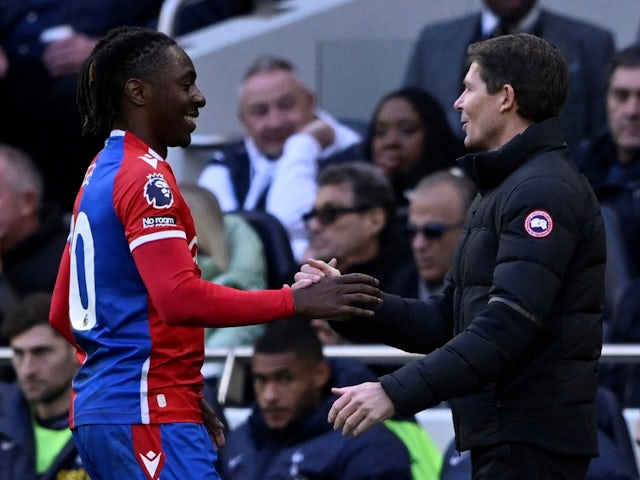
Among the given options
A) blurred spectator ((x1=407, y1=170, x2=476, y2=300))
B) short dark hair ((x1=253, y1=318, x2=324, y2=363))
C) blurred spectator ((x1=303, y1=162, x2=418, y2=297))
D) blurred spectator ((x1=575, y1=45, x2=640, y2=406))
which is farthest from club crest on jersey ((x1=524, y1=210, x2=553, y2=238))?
blurred spectator ((x1=303, y1=162, x2=418, y2=297))

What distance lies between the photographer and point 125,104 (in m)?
4.22

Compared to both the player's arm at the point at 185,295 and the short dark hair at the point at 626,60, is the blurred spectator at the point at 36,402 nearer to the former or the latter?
the player's arm at the point at 185,295

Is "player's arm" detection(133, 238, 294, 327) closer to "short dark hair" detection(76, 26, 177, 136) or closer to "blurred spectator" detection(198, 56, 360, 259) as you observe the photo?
"short dark hair" detection(76, 26, 177, 136)

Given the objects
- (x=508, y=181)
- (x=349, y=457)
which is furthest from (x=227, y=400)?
(x=508, y=181)

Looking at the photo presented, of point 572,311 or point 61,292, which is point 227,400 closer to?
point 61,292

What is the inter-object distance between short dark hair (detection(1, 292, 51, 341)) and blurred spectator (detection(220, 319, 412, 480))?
3.18 ft

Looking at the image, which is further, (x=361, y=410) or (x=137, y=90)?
(x=137, y=90)

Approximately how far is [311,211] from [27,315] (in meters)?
1.37

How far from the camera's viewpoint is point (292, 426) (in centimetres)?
628

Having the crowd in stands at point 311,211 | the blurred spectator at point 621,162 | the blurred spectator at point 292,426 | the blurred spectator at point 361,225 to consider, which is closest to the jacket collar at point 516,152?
the crowd in stands at point 311,211

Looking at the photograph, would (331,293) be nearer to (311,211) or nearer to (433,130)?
(311,211)

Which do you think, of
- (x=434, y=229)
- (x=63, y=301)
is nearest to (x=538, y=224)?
(x=63, y=301)

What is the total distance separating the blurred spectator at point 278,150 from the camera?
789cm

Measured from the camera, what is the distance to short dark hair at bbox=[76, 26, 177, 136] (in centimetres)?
420
